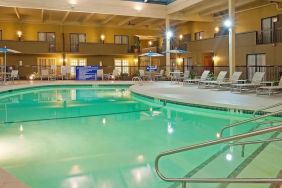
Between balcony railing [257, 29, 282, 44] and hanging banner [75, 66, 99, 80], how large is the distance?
12092 millimetres

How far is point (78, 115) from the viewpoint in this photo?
1054 cm

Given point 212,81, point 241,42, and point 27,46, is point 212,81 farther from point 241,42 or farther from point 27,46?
point 27,46

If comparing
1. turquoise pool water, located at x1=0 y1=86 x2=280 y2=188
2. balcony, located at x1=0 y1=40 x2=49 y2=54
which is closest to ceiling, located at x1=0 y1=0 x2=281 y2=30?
balcony, located at x1=0 y1=40 x2=49 y2=54

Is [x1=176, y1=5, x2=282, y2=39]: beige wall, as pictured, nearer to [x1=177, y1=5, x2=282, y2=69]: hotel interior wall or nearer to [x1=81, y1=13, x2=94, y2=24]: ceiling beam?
[x1=177, y1=5, x2=282, y2=69]: hotel interior wall

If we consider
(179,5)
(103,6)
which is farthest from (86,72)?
(179,5)

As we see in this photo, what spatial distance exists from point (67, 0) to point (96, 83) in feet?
18.3

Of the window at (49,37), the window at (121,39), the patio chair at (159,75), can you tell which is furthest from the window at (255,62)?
the window at (49,37)

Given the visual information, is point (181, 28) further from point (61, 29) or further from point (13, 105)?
point (13, 105)

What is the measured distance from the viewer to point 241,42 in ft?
67.3

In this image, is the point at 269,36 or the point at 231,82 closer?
the point at 231,82

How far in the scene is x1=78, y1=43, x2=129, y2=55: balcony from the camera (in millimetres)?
27837

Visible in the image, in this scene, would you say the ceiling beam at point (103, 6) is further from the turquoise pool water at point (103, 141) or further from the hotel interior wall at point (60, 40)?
the turquoise pool water at point (103, 141)

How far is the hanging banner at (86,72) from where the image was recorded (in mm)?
25188

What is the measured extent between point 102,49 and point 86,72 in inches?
155
